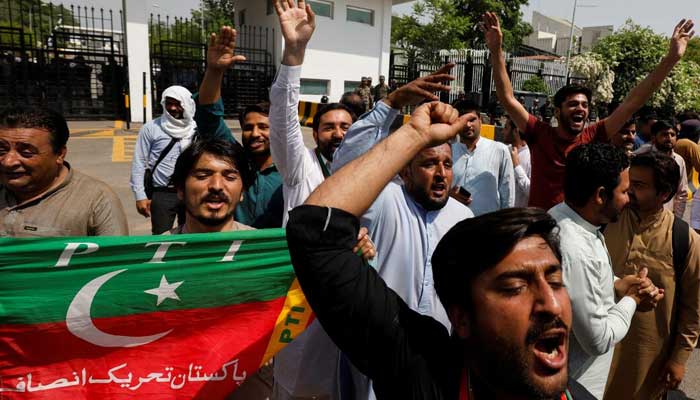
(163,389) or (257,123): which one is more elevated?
(257,123)

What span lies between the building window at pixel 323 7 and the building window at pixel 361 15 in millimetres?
895

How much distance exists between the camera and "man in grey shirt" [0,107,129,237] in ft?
7.73

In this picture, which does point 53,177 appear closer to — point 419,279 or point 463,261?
point 419,279

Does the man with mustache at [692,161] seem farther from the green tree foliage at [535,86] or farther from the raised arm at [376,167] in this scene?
the green tree foliage at [535,86]

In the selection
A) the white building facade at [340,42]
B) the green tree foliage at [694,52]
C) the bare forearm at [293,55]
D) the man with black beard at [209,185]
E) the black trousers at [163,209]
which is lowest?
the black trousers at [163,209]

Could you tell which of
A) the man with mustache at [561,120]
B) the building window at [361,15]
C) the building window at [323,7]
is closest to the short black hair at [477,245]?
the man with mustache at [561,120]

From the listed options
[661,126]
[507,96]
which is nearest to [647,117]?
[661,126]

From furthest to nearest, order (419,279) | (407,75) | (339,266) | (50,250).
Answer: (407,75) → (419,279) → (50,250) → (339,266)

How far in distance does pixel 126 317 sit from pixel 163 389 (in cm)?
31

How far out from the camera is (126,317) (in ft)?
6.78

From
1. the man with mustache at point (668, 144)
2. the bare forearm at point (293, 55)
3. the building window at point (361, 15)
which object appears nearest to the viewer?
the bare forearm at point (293, 55)

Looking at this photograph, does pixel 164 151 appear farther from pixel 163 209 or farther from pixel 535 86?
pixel 535 86

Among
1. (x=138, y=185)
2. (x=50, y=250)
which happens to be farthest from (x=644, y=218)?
(x=138, y=185)

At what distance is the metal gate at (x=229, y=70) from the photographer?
17672mm
